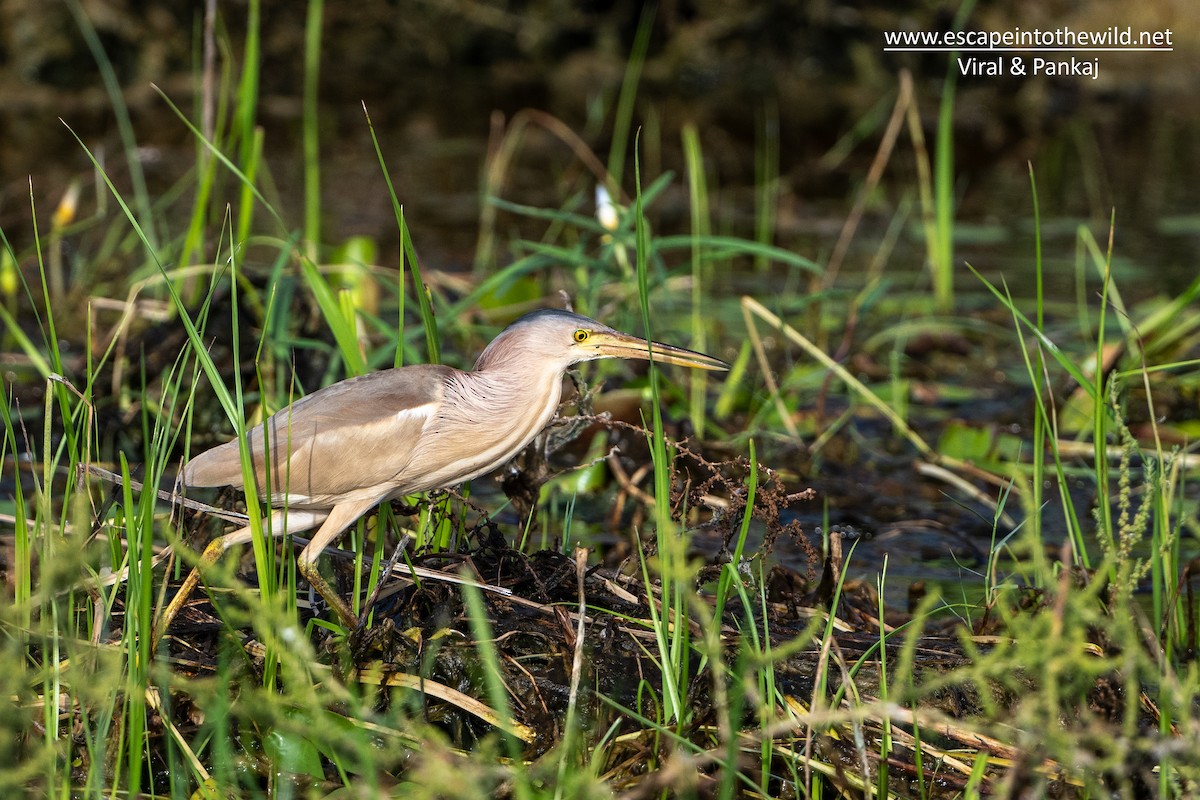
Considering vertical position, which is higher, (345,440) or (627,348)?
(627,348)

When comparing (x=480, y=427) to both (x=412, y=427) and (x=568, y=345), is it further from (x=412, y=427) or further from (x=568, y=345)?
(x=568, y=345)

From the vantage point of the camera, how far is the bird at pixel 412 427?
105 inches

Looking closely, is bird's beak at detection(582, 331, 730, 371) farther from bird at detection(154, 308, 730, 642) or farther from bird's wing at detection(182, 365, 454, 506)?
bird's wing at detection(182, 365, 454, 506)

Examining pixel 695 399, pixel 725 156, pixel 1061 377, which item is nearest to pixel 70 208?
pixel 695 399

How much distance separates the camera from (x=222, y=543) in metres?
2.73

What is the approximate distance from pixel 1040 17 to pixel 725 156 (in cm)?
351

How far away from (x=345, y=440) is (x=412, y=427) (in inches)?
5.6

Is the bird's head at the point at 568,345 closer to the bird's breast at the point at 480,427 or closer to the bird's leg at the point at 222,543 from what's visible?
the bird's breast at the point at 480,427

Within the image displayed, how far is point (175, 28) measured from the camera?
9.46 metres

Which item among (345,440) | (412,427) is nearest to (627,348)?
(412,427)

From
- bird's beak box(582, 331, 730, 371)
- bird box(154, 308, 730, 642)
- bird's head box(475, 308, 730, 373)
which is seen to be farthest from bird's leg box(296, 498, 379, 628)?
bird's beak box(582, 331, 730, 371)

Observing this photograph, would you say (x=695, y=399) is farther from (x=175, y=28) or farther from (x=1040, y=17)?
(x=1040, y=17)

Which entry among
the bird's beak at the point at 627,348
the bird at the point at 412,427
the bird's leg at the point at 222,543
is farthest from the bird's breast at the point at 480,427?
the bird's leg at the point at 222,543

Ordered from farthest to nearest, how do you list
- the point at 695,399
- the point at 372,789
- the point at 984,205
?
the point at 984,205 < the point at 695,399 < the point at 372,789
